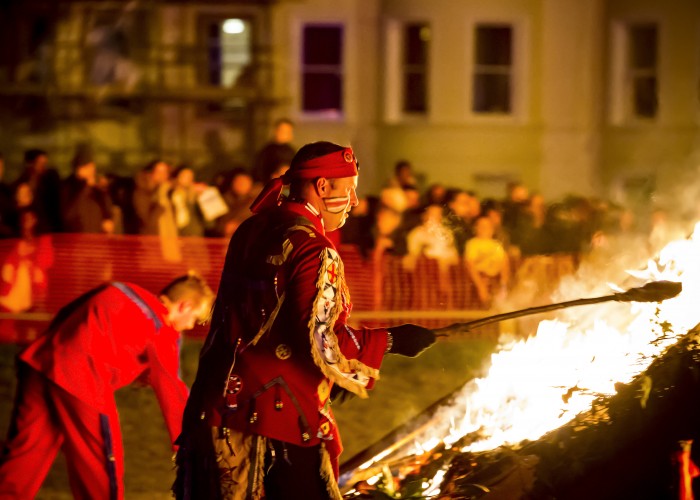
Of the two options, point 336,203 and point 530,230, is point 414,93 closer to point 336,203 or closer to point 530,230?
point 530,230

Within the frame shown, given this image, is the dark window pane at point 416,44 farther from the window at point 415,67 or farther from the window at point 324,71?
the window at point 324,71

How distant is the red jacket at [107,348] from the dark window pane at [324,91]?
15.3 meters

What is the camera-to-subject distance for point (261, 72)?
20.4 m

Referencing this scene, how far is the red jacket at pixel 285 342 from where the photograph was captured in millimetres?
4293

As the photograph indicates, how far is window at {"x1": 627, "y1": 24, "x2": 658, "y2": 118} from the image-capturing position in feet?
71.3

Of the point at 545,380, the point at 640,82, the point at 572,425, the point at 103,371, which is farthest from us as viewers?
the point at 640,82

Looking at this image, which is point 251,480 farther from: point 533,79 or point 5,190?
point 533,79

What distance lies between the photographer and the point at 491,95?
70.1 feet

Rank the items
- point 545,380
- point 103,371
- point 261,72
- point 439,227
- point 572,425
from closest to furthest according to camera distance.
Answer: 1. point 572,425
2. point 545,380
3. point 103,371
4. point 439,227
5. point 261,72

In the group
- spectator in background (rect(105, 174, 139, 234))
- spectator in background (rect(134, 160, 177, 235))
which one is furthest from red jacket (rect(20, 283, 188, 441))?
spectator in background (rect(105, 174, 139, 234))

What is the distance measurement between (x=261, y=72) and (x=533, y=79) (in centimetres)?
435

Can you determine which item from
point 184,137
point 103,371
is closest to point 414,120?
point 184,137

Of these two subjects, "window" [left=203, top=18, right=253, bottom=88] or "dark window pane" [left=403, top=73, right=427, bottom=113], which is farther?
"dark window pane" [left=403, top=73, right=427, bottom=113]

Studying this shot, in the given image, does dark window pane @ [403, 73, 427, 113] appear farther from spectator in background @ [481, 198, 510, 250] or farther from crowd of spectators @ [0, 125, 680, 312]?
spectator in background @ [481, 198, 510, 250]
